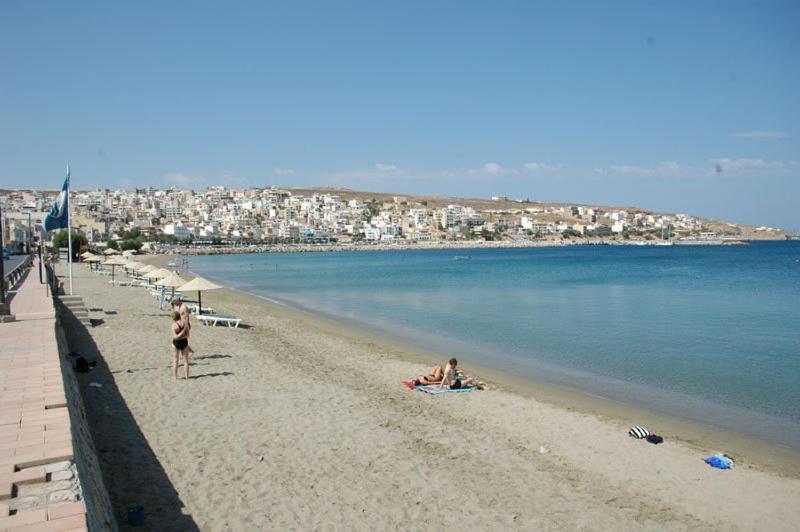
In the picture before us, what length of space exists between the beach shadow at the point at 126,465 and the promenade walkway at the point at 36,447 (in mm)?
938

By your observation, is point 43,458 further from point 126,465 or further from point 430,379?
point 430,379

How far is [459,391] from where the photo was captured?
11461 mm

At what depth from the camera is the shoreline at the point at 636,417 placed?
28.6 feet

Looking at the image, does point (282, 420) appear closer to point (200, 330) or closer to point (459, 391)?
point (459, 391)

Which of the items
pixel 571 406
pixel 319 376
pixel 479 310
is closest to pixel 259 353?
pixel 319 376

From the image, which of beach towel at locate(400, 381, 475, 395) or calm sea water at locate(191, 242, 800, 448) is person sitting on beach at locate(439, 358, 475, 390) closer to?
beach towel at locate(400, 381, 475, 395)

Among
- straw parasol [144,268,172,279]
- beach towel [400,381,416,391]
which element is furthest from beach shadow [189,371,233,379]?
straw parasol [144,268,172,279]

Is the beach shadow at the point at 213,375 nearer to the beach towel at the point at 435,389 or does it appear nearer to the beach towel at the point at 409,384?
the beach towel at the point at 409,384

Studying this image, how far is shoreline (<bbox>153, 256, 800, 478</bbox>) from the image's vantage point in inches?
343

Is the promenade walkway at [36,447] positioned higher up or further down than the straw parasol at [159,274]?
higher up

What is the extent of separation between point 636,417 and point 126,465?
8.03 metres

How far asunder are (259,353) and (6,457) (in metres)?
10.1

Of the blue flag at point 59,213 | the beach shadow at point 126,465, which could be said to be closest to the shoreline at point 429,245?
the blue flag at point 59,213

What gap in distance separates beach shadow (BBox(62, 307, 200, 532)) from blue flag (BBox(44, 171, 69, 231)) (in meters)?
8.45
